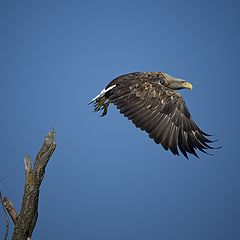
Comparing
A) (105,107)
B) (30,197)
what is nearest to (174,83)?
(105,107)

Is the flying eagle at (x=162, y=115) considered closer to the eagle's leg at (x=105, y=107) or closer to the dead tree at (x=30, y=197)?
the eagle's leg at (x=105, y=107)

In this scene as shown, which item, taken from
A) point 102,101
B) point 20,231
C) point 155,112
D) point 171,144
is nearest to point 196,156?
point 171,144

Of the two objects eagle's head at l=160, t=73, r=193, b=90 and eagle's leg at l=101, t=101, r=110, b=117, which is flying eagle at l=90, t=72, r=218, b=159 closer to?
eagle's head at l=160, t=73, r=193, b=90

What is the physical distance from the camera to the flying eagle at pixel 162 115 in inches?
262

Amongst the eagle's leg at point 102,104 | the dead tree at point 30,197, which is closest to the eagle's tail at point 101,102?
the eagle's leg at point 102,104

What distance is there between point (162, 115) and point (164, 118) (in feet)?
0.20

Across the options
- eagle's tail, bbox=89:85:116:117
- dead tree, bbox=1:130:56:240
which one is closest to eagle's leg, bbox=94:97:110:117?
eagle's tail, bbox=89:85:116:117

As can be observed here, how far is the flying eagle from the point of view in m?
6.66

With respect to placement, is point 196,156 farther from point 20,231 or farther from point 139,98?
point 20,231

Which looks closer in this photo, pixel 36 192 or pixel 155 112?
pixel 36 192

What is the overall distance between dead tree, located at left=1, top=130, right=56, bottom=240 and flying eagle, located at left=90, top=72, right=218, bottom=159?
2.16m

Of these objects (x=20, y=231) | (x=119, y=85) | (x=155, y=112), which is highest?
(x=119, y=85)

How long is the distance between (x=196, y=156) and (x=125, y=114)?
1374 millimetres

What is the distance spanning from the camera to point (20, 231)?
4.54 meters
